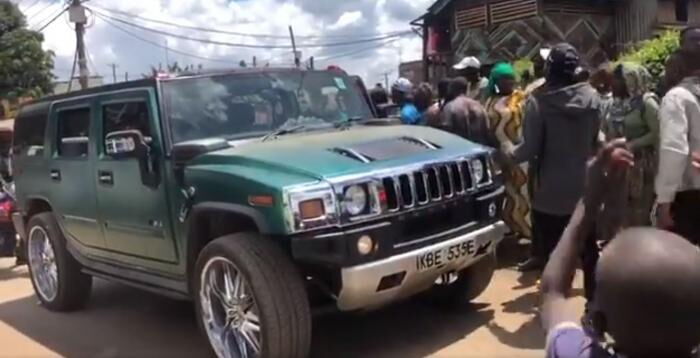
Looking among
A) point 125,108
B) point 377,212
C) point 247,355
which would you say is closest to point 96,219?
point 125,108

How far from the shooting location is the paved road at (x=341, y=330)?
5.13m

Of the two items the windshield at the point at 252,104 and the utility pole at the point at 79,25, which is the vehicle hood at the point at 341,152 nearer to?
the windshield at the point at 252,104

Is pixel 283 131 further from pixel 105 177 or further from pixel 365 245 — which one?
pixel 105 177

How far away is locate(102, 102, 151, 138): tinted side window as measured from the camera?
5420 millimetres

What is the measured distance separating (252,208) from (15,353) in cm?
260

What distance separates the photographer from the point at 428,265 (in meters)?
4.58

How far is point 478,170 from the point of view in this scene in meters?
5.09

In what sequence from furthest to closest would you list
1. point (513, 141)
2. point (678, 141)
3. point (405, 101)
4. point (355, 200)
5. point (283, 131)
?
point (405, 101) → point (513, 141) → point (283, 131) → point (355, 200) → point (678, 141)

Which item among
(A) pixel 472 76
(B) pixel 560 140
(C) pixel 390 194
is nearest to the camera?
(C) pixel 390 194

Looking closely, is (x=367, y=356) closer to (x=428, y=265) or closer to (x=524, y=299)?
(x=428, y=265)

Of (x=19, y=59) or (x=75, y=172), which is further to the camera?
(x=19, y=59)

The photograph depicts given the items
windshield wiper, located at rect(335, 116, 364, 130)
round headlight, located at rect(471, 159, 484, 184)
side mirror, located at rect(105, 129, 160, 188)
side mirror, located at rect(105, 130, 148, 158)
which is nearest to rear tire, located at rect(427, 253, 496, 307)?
round headlight, located at rect(471, 159, 484, 184)

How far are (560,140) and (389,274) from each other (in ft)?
4.89

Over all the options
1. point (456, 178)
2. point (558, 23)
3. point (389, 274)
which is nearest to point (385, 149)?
point (456, 178)
